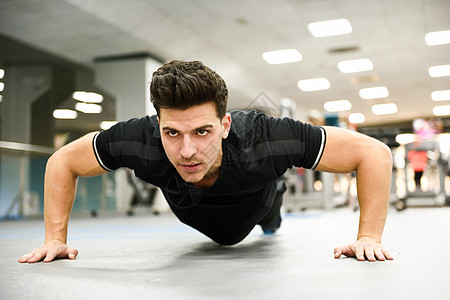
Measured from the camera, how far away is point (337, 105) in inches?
525

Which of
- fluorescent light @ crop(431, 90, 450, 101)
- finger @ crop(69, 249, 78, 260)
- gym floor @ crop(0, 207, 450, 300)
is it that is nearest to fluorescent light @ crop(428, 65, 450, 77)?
fluorescent light @ crop(431, 90, 450, 101)

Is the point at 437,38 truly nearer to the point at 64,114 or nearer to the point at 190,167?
the point at 64,114

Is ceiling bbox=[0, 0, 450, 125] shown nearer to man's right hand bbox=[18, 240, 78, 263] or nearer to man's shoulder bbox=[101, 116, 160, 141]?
man's shoulder bbox=[101, 116, 160, 141]

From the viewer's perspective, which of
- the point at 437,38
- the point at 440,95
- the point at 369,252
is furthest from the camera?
the point at 440,95

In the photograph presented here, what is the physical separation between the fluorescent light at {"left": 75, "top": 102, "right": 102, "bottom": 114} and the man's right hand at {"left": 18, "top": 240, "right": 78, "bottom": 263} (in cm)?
703

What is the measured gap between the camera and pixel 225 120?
1.49 m

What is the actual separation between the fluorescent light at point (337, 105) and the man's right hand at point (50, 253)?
12.1m

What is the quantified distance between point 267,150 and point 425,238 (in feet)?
3.97

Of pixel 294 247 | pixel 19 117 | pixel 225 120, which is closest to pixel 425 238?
pixel 294 247

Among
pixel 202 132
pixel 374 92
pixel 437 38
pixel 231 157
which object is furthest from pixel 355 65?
pixel 202 132

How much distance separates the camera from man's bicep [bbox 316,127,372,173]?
1.47m

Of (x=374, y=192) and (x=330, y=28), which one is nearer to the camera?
(x=374, y=192)

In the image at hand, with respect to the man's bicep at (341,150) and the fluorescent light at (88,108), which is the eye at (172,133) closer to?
the man's bicep at (341,150)

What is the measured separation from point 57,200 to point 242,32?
656 centimetres
